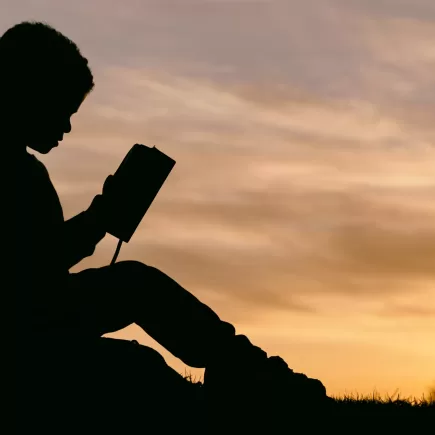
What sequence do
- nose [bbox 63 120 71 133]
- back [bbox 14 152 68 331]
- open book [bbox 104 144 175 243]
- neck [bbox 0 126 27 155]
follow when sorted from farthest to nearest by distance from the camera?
open book [bbox 104 144 175 243] → nose [bbox 63 120 71 133] → neck [bbox 0 126 27 155] → back [bbox 14 152 68 331]

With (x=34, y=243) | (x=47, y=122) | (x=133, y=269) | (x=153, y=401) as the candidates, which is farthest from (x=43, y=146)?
(x=153, y=401)

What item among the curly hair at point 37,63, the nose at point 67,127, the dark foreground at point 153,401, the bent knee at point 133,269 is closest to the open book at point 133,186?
the bent knee at point 133,269

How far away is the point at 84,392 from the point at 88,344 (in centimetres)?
29

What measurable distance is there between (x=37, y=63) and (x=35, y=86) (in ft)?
0.43

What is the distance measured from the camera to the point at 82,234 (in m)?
5.45

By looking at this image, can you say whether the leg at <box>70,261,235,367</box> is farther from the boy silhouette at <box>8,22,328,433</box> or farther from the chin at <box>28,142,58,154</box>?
the chin at <box>28,142,58,154</box>

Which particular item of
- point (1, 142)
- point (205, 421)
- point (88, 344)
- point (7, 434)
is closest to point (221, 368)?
point (205, 421)

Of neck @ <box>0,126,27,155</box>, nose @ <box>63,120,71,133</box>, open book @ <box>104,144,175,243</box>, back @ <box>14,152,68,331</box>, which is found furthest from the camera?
open book @ <box>104,144,175,243</box>

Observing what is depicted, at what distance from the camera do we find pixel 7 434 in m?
5.09

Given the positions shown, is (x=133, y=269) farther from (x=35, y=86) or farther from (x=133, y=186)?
(x=35, y=86)

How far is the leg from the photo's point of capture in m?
5.41

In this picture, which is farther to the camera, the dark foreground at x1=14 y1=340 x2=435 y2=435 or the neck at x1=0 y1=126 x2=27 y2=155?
the dark foreground at x1=14 y1=340 x2=435 y2=435

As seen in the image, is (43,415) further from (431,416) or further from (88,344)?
(431,416)

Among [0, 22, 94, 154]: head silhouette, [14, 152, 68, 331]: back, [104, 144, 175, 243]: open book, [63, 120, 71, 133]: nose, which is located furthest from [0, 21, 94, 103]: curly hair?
[104, 144, 175, 243]: open book
